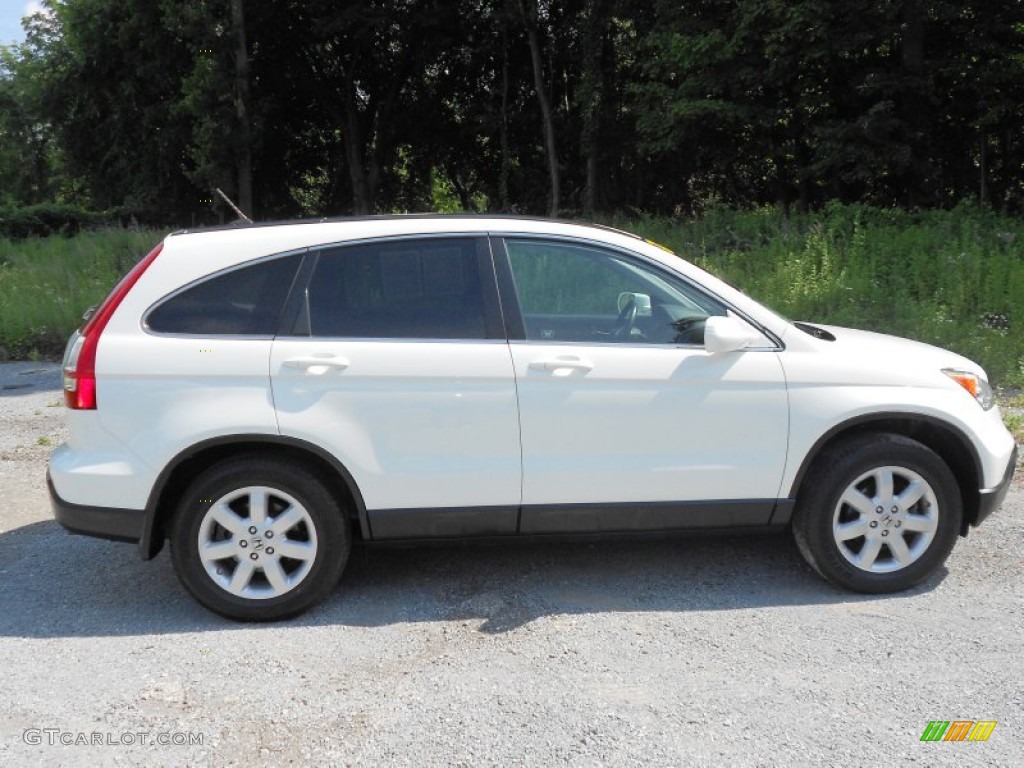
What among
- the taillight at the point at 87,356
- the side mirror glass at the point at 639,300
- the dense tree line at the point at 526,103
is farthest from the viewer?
the dense tree line at the point at 526,103

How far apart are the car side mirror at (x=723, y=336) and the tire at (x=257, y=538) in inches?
72.6

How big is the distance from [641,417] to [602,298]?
681 millimetres

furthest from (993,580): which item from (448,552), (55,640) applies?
(55,640)

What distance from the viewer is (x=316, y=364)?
13.1 feet

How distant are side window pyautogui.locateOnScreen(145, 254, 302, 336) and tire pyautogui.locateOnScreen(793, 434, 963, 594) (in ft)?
8.62

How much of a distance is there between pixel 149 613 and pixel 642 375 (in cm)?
255

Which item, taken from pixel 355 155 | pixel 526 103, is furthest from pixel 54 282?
pixel 526 103

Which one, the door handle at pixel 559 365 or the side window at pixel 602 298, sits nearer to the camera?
the door handle at pixel 559 365

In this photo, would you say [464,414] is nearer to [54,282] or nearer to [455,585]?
[455,585]

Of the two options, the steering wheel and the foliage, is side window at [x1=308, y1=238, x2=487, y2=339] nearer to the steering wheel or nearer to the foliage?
the steering wheel

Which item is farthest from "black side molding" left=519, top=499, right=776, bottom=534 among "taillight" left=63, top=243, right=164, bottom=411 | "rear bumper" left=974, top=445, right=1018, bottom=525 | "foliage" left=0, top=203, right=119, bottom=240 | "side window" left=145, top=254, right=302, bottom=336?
"foliage" left=0, top=203, right=119, bottom=240
